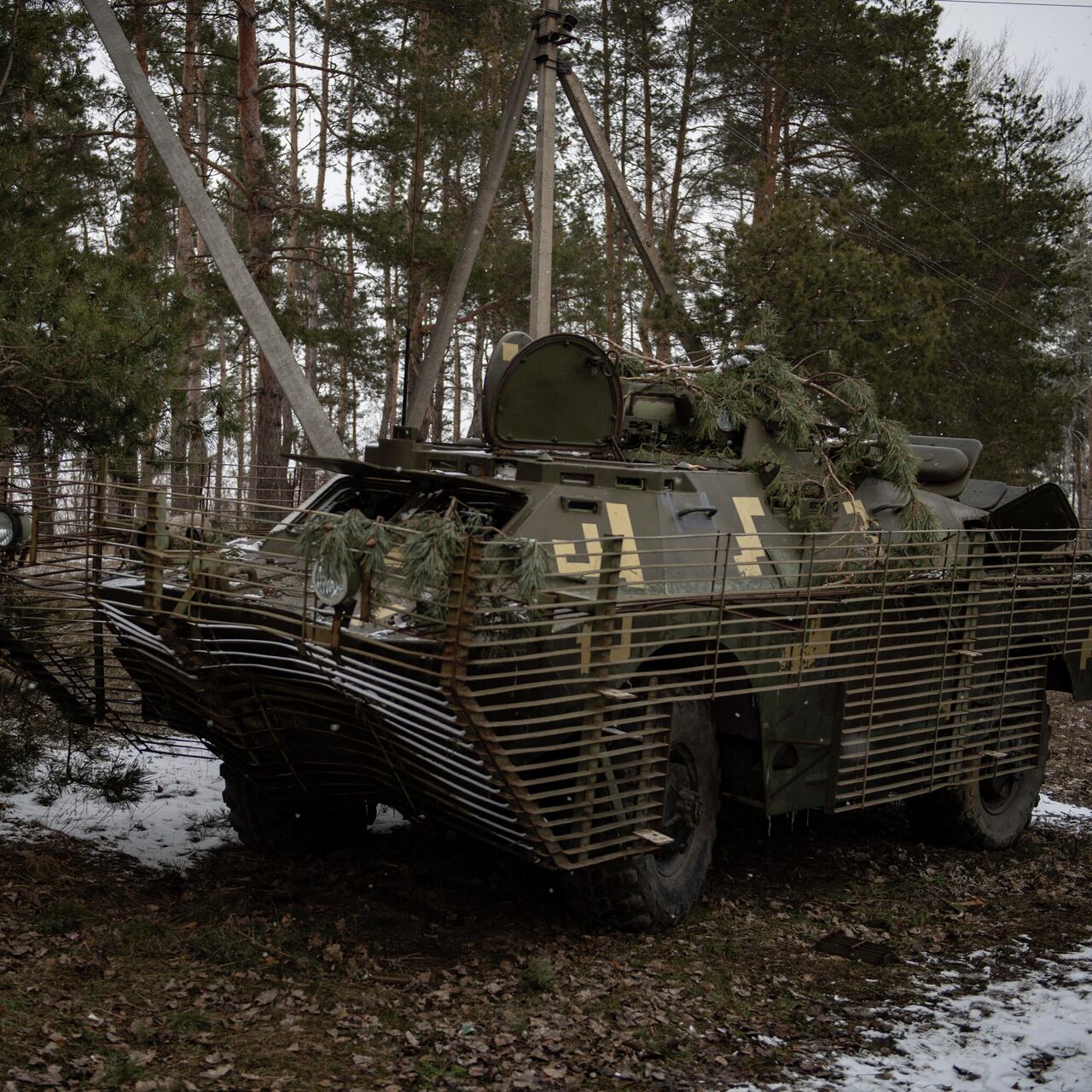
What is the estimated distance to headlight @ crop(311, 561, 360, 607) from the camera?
16.1 feet

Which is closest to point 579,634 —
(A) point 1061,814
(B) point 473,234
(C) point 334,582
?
(C) point 334,582

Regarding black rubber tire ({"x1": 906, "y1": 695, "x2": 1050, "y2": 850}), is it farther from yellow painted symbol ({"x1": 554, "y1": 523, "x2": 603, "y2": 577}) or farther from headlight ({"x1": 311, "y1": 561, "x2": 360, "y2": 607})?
headlight ({"x1": 311, "y1": 561, "x2": 360, "y2": 607})

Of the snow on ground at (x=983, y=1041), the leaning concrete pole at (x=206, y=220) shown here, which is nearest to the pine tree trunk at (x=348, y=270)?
the leaning concrete pole at (x=206, y=220)

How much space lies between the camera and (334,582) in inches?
195

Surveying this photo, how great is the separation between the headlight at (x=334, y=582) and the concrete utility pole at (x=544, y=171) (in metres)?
6.60

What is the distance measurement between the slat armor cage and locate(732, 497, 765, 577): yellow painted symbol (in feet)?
0.12

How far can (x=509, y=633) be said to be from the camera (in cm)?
525

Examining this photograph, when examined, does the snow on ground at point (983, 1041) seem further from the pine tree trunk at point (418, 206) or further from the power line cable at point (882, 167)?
the power line cable at point (882, 167)

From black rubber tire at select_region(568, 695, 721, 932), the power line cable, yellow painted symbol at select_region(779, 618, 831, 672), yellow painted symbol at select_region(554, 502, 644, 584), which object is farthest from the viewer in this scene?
the power line cable

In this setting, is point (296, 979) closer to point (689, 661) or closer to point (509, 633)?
point (509, 633)

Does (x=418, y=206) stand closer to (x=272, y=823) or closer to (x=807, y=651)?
(x=272, y=823)

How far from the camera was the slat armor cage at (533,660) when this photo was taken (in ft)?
16.9

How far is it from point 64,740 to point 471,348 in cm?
2317

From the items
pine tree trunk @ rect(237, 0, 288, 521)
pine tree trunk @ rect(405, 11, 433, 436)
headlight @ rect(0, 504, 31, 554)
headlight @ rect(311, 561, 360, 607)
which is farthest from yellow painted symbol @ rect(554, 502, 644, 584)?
pine tree trunk @ rect(237, 0, 288, 521)
